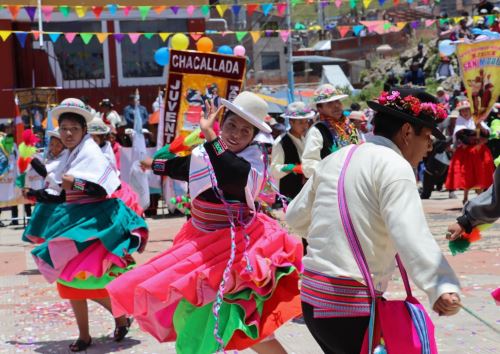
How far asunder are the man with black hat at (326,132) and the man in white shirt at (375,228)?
11.8 feet

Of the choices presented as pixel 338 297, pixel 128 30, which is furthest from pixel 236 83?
pixel 128 30

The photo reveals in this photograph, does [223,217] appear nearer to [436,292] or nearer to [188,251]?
[188,251]

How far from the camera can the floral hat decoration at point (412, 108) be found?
3539mm

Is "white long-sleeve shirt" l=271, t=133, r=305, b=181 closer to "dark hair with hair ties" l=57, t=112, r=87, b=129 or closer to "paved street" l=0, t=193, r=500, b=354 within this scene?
"paved street" l=0, t=193, r=500, b=354

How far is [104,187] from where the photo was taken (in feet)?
21.4

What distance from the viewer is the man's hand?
3119 millimetres

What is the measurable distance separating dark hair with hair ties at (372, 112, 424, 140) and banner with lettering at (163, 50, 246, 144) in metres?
9.76

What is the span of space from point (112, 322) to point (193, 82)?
6.65m

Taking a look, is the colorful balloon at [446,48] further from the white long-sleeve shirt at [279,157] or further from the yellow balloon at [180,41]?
the white long-sleeve shirt at [279,157]

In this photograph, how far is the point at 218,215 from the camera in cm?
509

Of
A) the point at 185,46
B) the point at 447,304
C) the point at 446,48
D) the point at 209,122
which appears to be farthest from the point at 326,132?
the point at 446,48

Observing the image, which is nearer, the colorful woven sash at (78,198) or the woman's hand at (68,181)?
the woman's hand at (68,181)

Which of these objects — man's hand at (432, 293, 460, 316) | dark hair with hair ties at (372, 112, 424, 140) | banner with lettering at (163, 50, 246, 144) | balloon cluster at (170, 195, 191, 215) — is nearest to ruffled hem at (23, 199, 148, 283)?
balloon cluster at (170, 195, 191, 215)

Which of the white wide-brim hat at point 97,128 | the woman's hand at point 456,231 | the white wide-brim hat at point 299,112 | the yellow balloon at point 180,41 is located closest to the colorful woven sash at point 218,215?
the woman's hand at point 456,231
